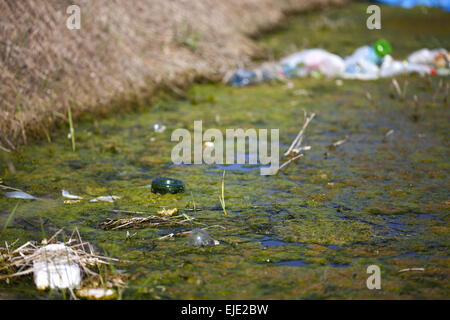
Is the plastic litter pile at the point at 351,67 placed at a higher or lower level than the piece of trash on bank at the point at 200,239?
higher

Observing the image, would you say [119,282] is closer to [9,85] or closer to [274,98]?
[9,85]

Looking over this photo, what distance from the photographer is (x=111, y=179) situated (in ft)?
13.6

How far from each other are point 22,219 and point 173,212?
2.90 feet

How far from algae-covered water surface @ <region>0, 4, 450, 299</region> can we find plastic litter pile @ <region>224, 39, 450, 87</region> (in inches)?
28.4

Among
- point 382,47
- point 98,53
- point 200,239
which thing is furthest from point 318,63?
Result: point 200,239

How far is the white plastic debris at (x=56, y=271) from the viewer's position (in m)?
2.64

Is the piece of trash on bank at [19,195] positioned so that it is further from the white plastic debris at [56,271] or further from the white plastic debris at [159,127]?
the white plastic debris at [159,127]

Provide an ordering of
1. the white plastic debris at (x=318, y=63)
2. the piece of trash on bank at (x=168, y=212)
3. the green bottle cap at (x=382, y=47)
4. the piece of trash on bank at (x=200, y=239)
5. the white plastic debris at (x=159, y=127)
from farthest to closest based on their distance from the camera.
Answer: the white plastic debris at (x=318, y=63), the green bottle cap at (x=382, y=47), the white plastic debris at (x=159, y=127), the piece of trash on bank at (x=168, y=212), the piece of trash on bank at (x=200, y=239)

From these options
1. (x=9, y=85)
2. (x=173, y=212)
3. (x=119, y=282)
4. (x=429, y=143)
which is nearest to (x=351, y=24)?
(x=429, y=143)

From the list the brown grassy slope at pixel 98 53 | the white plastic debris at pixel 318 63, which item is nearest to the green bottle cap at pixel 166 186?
the brown grassy slope at pixel 98 53

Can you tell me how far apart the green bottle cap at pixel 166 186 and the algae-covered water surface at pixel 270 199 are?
4 cm

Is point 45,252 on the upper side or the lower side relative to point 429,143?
lower

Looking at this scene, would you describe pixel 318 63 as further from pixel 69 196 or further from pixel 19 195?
pixel 19 195

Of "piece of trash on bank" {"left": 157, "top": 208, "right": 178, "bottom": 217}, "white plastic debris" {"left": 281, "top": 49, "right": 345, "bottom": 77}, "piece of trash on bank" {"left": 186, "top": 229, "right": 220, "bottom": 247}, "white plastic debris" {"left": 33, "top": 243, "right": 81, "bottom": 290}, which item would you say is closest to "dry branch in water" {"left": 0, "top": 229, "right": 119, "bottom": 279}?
"white plastic debris" {"left": 33, "top": 243, "right": 81, "bottom": 290}
